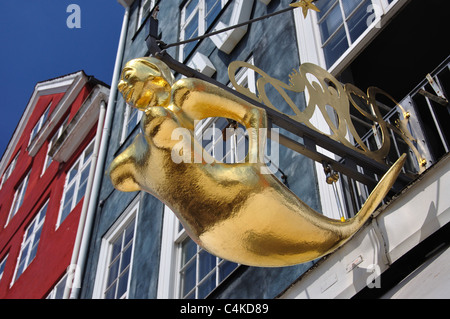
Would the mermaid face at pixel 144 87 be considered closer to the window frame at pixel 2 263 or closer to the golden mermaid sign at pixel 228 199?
the golden mermaid sign at pixel 228 199

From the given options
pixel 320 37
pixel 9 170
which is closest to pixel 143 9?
pixel 320 37

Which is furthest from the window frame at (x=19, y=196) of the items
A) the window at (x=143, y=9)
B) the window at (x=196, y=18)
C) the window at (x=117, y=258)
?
the window at (x=196, y=18)

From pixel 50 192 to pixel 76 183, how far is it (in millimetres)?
1835

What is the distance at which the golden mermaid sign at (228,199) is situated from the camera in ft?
9.58

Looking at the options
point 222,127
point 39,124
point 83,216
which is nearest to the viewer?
point 222,127

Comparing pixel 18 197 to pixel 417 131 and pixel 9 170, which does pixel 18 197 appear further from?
pixel 417 131

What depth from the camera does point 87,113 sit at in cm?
1481

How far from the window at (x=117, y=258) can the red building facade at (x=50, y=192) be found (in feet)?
5.78

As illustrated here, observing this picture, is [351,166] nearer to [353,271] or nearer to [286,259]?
[353,271]

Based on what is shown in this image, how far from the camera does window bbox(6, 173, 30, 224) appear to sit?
1806 centimetres

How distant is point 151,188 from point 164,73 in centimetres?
61

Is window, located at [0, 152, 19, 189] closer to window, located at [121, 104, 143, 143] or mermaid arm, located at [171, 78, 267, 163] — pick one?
window, located at [121, 104, 143, 143]

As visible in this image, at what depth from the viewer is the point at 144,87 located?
10.8 ft
